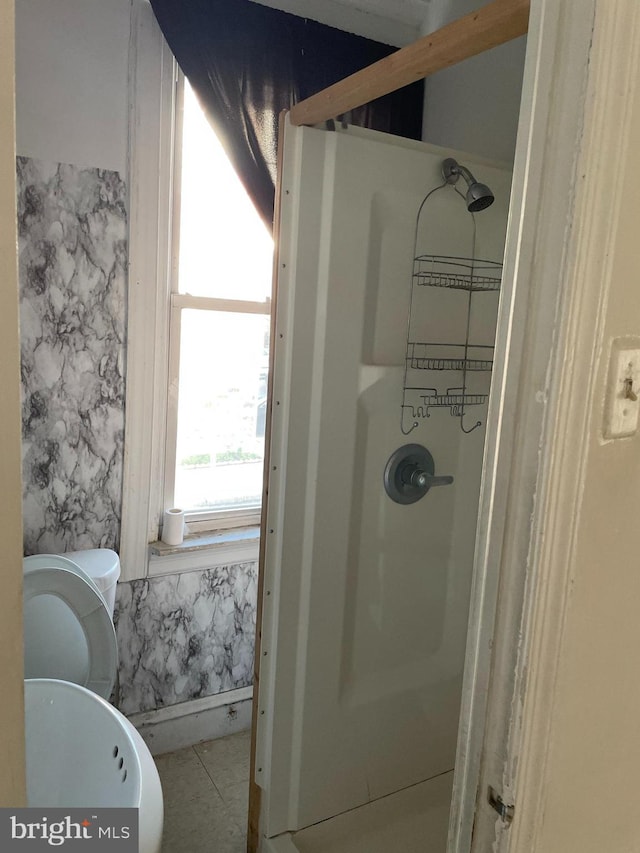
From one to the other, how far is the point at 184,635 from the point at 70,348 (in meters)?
1.05

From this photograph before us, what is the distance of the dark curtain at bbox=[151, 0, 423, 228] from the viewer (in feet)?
6.18

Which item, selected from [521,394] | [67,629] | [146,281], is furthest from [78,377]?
[521,394]

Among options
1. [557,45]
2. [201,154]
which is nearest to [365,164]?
[201,154]

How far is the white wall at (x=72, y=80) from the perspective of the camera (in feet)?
5.79

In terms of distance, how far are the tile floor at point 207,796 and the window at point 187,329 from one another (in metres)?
0.68

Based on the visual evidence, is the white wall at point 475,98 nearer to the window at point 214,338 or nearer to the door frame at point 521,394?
the window at point 214,338

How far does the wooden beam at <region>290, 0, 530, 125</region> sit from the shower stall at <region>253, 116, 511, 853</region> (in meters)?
0.09

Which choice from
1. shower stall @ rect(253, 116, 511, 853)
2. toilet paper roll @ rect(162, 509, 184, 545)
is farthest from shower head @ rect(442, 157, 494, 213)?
toilet paper roll @ rect(162, 509, 184, 545)

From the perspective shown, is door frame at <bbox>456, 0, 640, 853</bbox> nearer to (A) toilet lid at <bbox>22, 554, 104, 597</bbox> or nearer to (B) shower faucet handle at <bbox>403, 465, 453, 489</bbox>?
(B) shower faucet handle at <bbox>403, 465, 453, 489</bbox>

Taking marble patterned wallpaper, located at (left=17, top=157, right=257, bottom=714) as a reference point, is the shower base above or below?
below

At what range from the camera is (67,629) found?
5.54 ft

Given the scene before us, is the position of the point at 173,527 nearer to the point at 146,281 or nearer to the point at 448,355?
the point at 146,281

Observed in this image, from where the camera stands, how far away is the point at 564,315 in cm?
69

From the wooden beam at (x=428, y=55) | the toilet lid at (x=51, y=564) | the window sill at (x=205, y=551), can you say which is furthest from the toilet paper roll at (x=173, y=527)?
the wooden beam at (x=428, y=55)
